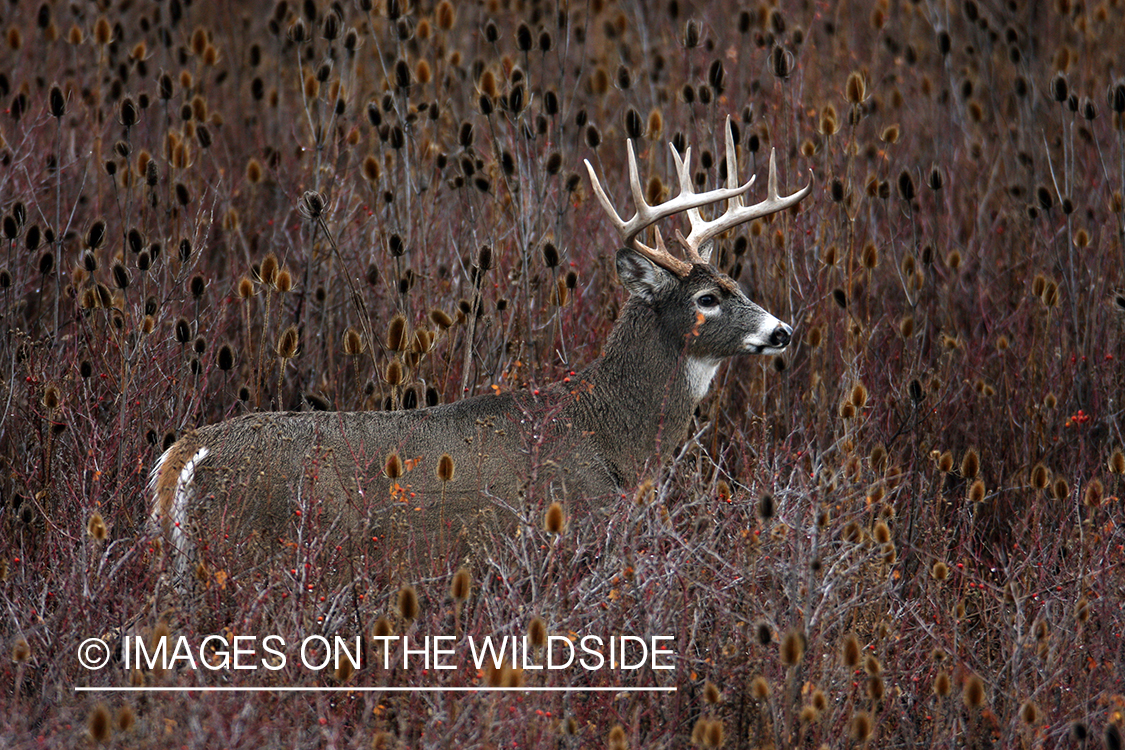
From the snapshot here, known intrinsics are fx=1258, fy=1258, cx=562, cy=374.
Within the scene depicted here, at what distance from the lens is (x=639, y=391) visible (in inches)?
207

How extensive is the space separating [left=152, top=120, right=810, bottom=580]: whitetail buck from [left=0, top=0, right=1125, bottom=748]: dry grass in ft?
0.56

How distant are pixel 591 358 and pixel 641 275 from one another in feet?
3.75

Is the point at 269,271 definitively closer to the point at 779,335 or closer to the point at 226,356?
the point at 226,356

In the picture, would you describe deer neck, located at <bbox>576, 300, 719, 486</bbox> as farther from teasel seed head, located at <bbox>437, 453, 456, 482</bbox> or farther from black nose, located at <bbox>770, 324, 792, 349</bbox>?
teasel seed head, located at <bbox>437, 453, 456, 482</bbox>

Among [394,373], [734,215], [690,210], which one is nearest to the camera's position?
[394,373]

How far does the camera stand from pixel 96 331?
542 centimetres

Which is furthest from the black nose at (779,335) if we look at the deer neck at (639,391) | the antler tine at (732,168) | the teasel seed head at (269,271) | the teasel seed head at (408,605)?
the teasel seed head at (408,605)

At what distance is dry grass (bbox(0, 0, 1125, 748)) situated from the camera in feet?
11.8

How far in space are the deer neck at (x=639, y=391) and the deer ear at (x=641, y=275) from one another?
6 cm

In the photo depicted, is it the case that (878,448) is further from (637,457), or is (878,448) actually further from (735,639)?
(735,639)

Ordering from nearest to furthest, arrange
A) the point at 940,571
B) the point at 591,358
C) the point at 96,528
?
the point at 96,528
the point at 940,571
the point at 591,358

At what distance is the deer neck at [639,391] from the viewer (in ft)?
16.9

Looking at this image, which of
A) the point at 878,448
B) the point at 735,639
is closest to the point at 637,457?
the point at 878,448

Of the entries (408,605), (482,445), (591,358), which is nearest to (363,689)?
(408,605)
